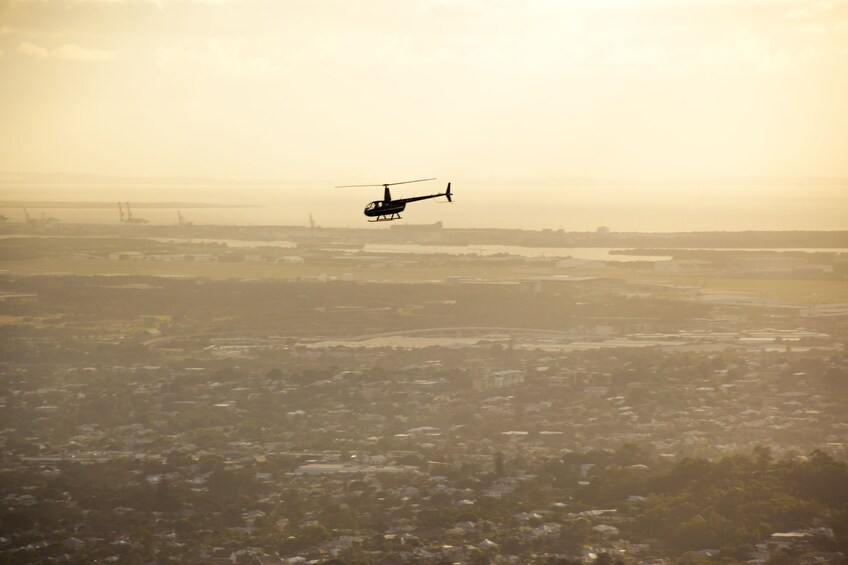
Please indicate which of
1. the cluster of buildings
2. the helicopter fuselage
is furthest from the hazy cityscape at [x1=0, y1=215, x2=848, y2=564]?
the helicopter fuselage

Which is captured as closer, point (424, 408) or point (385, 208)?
point (385, 208)

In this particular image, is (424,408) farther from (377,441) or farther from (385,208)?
(385,208)

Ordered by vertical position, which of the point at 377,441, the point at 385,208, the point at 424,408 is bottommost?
the point at 377,441

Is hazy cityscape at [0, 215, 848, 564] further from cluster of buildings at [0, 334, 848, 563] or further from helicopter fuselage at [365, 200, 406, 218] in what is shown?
helicopter fuselage at [365, 200, 406, 218]

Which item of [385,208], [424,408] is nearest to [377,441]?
[424,408]

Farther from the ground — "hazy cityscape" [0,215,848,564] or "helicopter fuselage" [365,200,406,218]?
"helicopter fuselage" [365,200,406,218]

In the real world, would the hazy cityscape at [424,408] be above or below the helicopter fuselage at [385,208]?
below

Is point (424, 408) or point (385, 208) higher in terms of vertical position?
point (385, 208)

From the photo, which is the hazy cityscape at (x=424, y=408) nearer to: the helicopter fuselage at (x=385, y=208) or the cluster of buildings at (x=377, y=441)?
the cluster of buildings at (x=377, y=441)

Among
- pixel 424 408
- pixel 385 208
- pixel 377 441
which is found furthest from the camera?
pixel 424 408

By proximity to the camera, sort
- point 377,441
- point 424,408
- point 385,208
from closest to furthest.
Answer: point 385,208, point 377,441, point 424,408

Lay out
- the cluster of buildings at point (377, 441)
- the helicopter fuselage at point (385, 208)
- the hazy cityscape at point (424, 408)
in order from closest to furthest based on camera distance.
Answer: the cluster of buildings at point (377, 441)
the hazy cityscape at point (424, 408)
the helicopter fuselage at point (385, 208)

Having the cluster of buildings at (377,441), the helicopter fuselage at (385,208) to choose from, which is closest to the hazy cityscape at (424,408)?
the cluster of buildings at (377,441)

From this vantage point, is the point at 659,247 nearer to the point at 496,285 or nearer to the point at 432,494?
the point at 496,285
